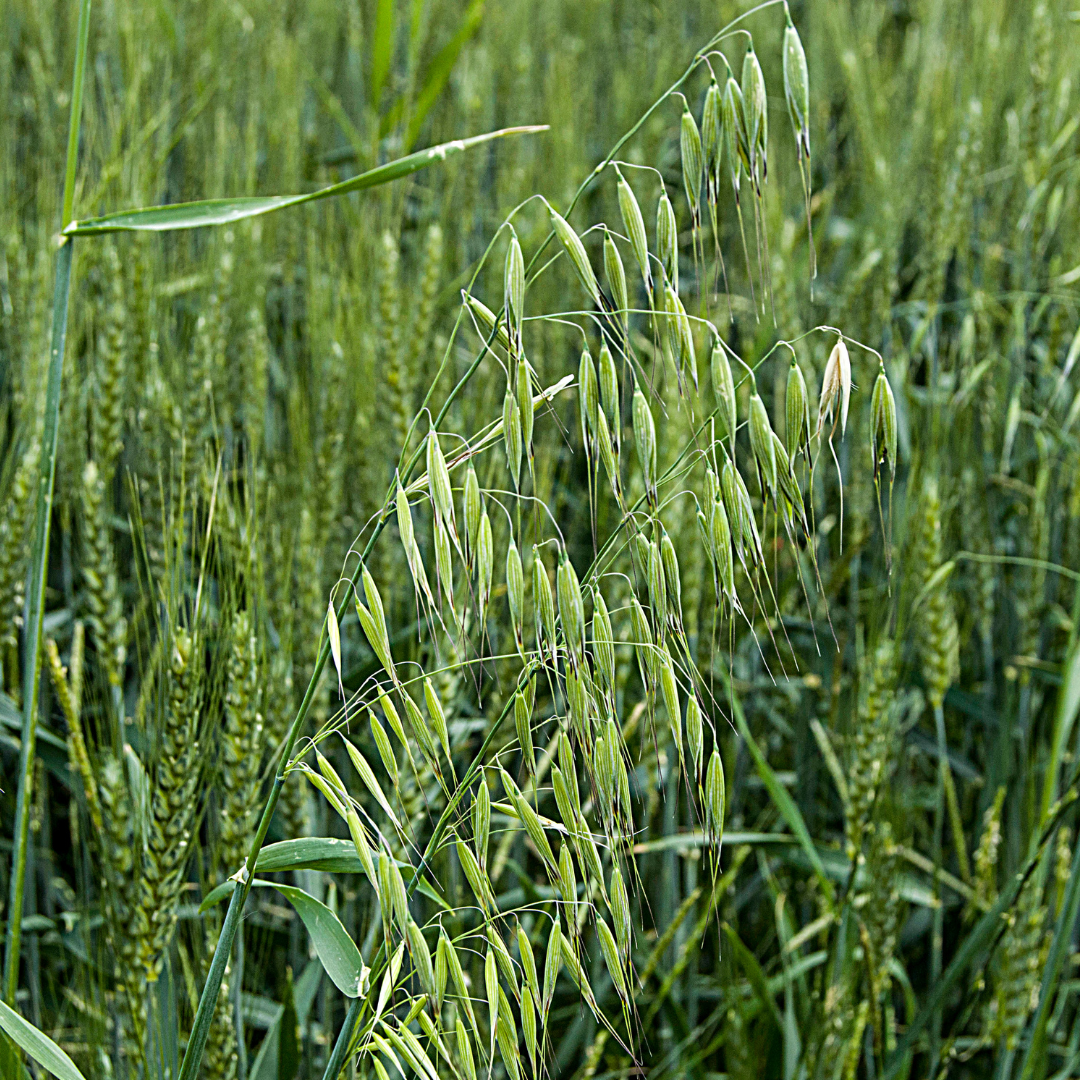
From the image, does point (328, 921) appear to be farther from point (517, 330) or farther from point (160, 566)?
point (160, 566)

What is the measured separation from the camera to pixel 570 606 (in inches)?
17.4

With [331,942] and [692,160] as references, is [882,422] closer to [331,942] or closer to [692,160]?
[692,160]

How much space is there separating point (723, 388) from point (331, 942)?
0.32 meters

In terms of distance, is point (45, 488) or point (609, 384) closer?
point (609, 384)

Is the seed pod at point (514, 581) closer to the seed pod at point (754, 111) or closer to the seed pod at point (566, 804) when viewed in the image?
the seed pod at point (566, 804)

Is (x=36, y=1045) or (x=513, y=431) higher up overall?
(x=513, y=431)

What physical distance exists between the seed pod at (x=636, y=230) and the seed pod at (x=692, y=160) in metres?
0.02

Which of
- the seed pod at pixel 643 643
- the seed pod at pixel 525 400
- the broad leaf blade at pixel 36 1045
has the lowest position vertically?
the broad leaf blade at pixel 36 1045

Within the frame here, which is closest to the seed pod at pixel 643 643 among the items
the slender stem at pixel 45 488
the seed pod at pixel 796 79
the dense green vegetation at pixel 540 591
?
the dense green vegetation at pixel 540 591

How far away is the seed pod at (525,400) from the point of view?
0.43 metres

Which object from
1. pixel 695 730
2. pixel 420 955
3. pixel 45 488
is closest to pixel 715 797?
pixel 695 730

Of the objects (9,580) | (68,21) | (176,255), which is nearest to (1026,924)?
(9,580)

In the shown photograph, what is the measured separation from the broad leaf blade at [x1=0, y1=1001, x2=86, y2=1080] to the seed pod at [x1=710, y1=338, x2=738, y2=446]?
0.40m

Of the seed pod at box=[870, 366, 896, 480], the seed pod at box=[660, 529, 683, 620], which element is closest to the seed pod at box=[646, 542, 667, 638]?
the seed pod at box=[660, 529, 683, 620]
